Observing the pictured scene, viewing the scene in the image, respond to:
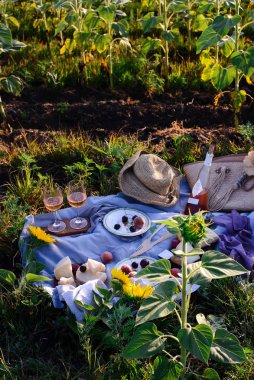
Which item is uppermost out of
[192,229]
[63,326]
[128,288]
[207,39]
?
[192,229]

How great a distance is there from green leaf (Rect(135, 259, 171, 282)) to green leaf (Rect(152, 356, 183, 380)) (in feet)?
1.31

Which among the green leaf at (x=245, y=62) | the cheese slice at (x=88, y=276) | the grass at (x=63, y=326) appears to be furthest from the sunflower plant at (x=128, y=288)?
the green leaf at (x=245, y=62)

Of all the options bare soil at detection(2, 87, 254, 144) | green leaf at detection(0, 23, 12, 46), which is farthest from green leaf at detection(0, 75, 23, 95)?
green leaf at detection(0, 23, 12, 46)

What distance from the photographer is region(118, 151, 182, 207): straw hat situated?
14.0ft

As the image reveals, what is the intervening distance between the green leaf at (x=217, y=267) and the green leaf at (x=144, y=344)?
32cm

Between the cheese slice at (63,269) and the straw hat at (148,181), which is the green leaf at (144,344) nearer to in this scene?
the cheese slice at (63,269)

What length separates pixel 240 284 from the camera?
3535 mm

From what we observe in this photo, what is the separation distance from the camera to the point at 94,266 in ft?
12.0

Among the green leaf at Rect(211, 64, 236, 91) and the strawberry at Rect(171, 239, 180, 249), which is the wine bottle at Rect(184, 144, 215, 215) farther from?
the green leaf at Rect(211, 64, 236, 91)

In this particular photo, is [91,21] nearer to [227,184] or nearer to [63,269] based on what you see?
[227,184]

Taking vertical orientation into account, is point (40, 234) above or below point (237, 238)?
above

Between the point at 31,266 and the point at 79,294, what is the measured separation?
378 millimetres

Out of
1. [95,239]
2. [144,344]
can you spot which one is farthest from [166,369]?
[95,239]

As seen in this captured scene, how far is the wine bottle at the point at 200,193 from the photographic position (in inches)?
165
